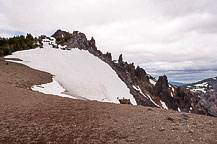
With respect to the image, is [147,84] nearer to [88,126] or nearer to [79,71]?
[79,71]

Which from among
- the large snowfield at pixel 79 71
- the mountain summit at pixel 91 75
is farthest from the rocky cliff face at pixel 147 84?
the large snowfield at pixel 79 71

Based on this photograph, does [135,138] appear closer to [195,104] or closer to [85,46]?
[85,46]

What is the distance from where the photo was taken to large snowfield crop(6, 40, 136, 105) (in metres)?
29.0

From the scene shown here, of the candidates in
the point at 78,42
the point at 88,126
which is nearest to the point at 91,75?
the point at 78,42

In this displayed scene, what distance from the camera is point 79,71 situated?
4188 centimetres

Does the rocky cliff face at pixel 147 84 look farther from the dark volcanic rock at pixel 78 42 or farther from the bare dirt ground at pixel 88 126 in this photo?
the bare dirt ground at pixel 88 126

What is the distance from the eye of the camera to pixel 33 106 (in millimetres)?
13656

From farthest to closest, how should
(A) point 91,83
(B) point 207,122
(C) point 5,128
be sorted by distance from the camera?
(A) point 91,83 → (B) point 207,122 → (C) point 5,128

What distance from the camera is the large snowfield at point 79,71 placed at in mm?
28984

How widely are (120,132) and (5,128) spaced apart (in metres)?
6.23

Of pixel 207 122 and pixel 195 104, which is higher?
pixel 207 122

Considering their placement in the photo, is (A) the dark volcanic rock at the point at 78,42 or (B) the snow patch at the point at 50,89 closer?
(B) the snow patch at the point at 50,89

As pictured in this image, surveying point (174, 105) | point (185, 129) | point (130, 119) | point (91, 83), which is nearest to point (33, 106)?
point (130, 119)

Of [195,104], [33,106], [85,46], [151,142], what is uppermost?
[85,46]
